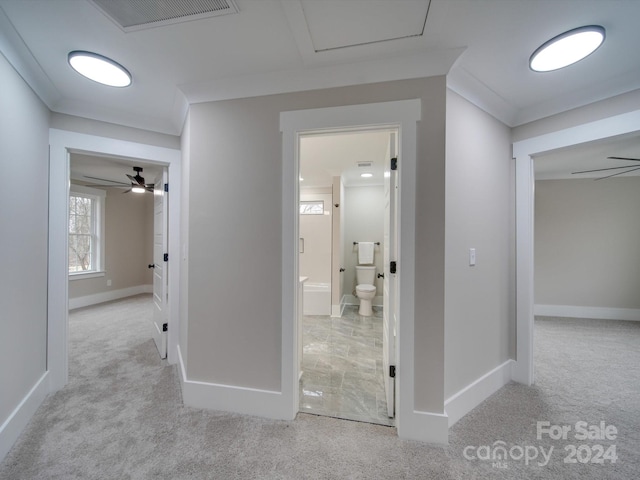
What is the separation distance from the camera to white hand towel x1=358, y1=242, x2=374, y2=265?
4805mm

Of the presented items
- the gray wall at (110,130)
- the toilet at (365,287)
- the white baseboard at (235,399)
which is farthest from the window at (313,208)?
the white baseboard at (235,399)

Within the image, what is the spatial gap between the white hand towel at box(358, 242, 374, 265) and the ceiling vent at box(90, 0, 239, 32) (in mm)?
3987

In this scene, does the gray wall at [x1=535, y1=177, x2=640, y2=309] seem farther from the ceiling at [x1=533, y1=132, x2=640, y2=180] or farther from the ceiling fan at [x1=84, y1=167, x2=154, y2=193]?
the ceiling fan at [x1=84, y1=167, x2=154, y2=193]

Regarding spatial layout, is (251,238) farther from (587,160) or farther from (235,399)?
(587,160)

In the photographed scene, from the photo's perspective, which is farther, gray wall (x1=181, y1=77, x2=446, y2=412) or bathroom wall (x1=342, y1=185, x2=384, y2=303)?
bathroom wall (x1=342, y1=185, x2=384, y2=303)

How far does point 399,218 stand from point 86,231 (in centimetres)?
602

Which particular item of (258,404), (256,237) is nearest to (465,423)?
(258,404)

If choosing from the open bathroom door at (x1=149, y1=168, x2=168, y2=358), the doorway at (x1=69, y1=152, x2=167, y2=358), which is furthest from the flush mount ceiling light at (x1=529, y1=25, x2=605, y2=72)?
the doorway at (x1=69, y1=152, x2=167, y2=358)

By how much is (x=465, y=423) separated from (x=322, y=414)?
981 millimetres

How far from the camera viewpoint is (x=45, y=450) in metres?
1.49

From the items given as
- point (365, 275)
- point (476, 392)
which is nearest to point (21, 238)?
point (476, 392)

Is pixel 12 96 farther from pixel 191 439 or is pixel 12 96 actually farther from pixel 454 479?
pixel 454 479

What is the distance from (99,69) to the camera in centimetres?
166

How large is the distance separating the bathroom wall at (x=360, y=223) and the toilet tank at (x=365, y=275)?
0.92 feet
